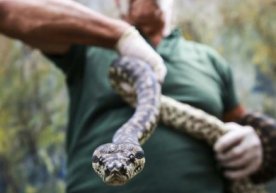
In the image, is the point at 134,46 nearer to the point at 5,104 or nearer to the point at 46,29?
the point at 46,29

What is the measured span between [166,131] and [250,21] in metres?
0.93

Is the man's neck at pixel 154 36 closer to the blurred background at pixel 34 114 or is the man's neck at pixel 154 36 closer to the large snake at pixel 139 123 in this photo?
the large snake at pixel 139 123

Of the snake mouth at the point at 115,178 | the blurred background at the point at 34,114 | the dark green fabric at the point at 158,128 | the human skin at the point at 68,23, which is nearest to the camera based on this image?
the snake mouth at the point at 115,178

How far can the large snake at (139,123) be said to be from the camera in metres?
0.51

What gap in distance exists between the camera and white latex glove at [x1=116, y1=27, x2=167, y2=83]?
0.72m

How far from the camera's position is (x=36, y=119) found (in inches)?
55.5

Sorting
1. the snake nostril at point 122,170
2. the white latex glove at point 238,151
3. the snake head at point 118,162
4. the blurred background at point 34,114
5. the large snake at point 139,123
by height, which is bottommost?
the blurred background at point 34,114

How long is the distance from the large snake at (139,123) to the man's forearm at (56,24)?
59 millimetres

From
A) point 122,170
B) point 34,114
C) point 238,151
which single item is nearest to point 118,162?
point 122,170

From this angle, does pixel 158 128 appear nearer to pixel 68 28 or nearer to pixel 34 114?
pixel 68 28

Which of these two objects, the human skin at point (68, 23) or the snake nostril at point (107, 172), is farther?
the human skin at point (68, 23)

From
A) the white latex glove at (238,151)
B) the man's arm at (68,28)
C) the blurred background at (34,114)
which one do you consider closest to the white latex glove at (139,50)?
the man's arm at (68,28)

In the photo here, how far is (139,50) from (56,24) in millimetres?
111

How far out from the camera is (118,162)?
0.50 meters
